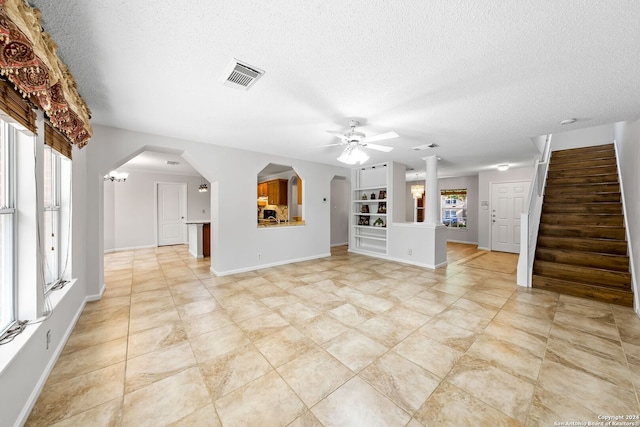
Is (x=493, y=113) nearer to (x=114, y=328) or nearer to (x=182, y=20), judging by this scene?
(x=182, y=20)

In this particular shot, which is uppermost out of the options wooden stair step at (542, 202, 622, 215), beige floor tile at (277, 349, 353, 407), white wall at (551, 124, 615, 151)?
white wall at (551, 124, 615, 151)

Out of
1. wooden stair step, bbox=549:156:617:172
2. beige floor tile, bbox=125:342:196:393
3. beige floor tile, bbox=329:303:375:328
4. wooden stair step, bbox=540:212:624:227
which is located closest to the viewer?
beige floor tile, bbox=125:342:196:393

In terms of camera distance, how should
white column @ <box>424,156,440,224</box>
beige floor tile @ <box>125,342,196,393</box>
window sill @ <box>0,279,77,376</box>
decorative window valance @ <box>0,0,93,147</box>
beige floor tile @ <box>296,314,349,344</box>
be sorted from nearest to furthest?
decorative window valance @ <box>0,0,93,147</box>, window sill @ <box>0,279,77,376</box>, beige floor tile @ <box>125,342,196,393</box>, beige floor tile @ <box>296,314,349,344</box>, white column @ <box>424,156,440,224</box>

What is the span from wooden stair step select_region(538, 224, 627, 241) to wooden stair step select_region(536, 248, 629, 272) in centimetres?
41

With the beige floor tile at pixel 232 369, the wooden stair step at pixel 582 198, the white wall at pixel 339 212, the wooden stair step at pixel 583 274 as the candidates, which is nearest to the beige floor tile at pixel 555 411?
the beige floor tile at pixel 232 369

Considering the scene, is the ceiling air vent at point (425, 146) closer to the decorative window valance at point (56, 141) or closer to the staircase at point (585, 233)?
the staircase at point (585, 233)

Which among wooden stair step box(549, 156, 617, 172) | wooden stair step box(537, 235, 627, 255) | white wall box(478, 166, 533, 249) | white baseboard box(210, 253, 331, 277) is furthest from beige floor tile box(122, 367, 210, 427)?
white wall box(478, 166, 533, 249)

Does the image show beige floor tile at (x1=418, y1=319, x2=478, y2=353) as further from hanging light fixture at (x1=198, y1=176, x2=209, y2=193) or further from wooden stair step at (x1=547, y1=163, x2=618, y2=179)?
hanging light fixture at (x1=198, y1=176, x2=209, y2=193)

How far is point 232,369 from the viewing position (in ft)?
6.27

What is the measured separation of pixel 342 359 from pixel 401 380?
0.50 metres

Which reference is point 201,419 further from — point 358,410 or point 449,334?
Answer: point 449,334

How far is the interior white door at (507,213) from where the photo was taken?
677 cm

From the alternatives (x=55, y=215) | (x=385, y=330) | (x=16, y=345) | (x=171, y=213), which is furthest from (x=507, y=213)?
(x=171, y=213)

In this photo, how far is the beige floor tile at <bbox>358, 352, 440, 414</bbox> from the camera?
1605mm
